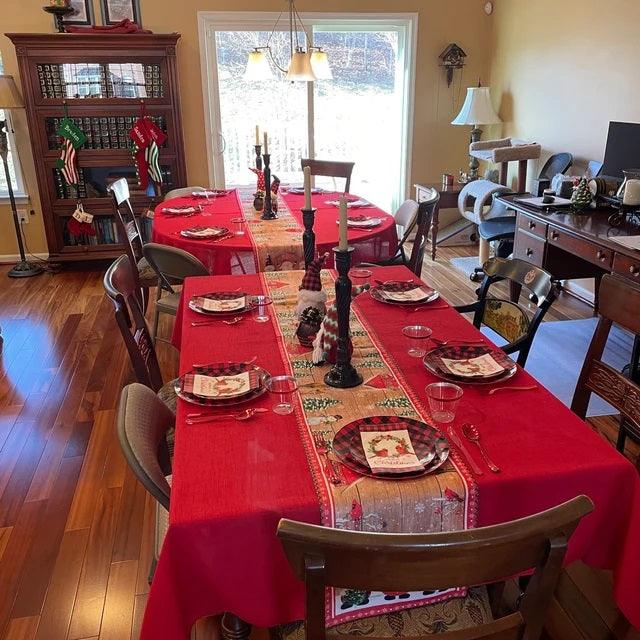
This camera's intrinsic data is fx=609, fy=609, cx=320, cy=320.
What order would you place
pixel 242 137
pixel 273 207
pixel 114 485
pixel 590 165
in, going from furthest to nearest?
1. pixel 242 137
2. pixel 590 165
3. pixel 273 207
4. pixel 114 485

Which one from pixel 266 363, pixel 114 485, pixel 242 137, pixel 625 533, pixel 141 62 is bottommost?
pixel 114 485

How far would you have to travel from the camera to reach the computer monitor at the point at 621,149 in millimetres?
3660

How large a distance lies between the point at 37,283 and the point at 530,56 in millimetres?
4454

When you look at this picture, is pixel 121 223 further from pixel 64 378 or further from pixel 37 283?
pixel 37 283

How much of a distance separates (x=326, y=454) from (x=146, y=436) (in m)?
0.43

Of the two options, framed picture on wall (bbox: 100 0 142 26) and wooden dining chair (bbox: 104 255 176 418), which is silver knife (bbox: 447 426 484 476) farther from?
framed picture on wall (bbox: 100 0 142 26)

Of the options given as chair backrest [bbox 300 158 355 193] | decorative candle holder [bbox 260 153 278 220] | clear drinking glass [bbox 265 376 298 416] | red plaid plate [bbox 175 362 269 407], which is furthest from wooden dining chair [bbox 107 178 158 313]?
clear drinking glass [bbox 265 376 298 416]

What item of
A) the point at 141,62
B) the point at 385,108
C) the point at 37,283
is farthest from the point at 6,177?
the point at 385,108

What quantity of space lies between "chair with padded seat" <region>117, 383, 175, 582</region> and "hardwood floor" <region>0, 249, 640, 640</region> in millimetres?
613

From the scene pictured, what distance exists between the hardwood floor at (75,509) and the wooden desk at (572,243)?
79 centimetres

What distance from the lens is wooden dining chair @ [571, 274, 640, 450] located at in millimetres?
1557

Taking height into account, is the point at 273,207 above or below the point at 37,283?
above

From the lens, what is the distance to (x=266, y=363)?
5.63 feet

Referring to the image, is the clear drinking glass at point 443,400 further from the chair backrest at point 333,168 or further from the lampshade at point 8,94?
the lampshade at point 8,94
